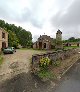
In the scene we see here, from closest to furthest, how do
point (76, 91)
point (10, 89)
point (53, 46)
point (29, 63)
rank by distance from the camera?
point (10, 89), point (76, 91), point (29, 63), point (53, 46)

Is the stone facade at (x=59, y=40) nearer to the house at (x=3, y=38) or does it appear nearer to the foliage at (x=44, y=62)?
the house at (x=3, y=38)

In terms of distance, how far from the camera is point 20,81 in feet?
67.2

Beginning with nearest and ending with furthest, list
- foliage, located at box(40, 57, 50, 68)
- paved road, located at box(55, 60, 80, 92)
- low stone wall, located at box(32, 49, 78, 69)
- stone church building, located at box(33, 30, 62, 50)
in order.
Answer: paved road, located at box(55, 60, 80, 92) < low stone wall, located at box(32, 49, 78, 69) < foliage, located at box(40, 57, 50, 68) < stone church building, located at box(33, 30, 62, 50)

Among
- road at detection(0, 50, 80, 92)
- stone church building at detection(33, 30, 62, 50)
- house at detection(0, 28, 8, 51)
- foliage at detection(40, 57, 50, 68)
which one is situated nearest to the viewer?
road at detection(0, 50, 80, 92)

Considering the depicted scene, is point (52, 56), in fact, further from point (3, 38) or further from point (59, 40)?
point (59, 40)

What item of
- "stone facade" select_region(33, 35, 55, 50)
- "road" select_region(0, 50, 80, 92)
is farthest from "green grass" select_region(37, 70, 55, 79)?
"stone facade" select_region(33, 35, 55, 50)

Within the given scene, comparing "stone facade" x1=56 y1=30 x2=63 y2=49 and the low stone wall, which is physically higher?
"stone facade" x1=56 y1=30 x2=63 y2=49

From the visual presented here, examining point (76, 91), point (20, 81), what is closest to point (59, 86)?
point (76, 91)

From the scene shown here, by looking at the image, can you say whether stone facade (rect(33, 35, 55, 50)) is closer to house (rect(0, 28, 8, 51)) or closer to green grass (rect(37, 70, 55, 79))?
house (rect(0, 28, 8, 51))

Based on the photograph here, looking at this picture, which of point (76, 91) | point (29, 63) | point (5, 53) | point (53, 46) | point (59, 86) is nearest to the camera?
point (76, 91)

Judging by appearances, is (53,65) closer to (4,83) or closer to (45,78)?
(45,78)

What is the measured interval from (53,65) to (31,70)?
651cm

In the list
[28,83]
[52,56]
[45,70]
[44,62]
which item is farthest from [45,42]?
[28,83]

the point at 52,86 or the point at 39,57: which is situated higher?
the point at 39,57
